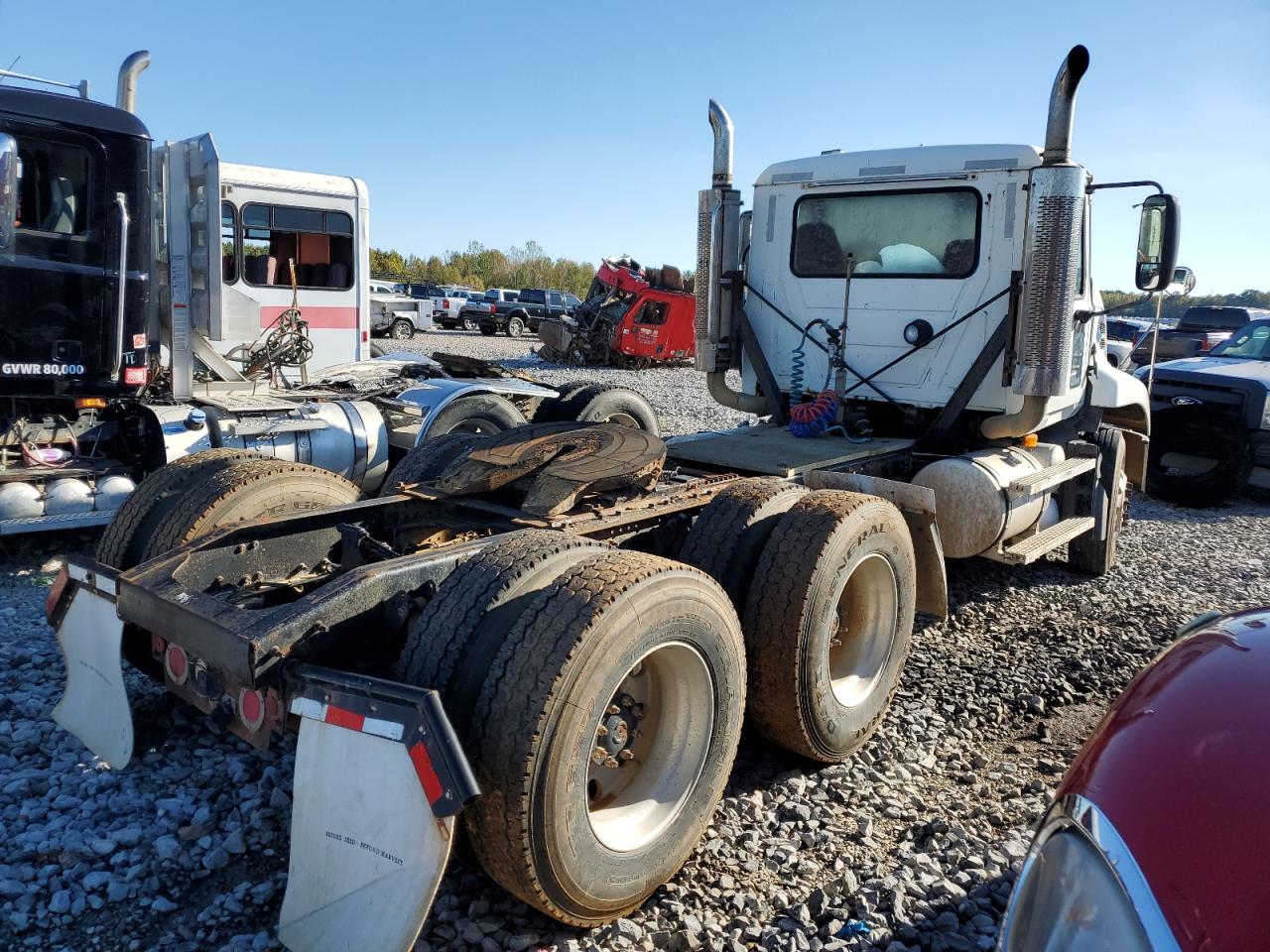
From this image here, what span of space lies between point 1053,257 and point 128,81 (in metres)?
6.82

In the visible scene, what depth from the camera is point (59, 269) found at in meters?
6.13

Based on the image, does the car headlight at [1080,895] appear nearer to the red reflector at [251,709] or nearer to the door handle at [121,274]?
the red reflector at [251,709]

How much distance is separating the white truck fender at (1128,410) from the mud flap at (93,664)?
21.9 feet

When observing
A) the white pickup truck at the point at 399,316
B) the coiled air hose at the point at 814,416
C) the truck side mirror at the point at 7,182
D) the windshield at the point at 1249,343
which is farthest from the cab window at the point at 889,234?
the white pickup truck at the point at 399,316

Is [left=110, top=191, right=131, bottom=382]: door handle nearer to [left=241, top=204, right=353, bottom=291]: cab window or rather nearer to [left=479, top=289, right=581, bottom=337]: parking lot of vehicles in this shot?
[left=241, top=204, right=353, bottom=291]: cab window

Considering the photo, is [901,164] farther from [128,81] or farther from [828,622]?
[128,81]

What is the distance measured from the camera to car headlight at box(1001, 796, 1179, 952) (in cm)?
137

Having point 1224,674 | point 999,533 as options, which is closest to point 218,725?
point 1224,674

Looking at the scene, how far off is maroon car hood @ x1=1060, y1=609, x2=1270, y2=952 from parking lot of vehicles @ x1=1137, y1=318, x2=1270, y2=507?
384 inches

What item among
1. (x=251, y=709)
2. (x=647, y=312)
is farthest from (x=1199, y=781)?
(x=647, y=312)

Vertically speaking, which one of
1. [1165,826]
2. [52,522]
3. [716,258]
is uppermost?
[716,258]

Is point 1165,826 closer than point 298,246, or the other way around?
point 1165,826

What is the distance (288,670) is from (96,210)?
5.07 m

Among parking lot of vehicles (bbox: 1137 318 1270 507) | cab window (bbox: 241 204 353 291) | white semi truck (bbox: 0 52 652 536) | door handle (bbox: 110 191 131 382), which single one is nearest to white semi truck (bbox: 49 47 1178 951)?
white semi truck (bbox: 0 52 652 536)
